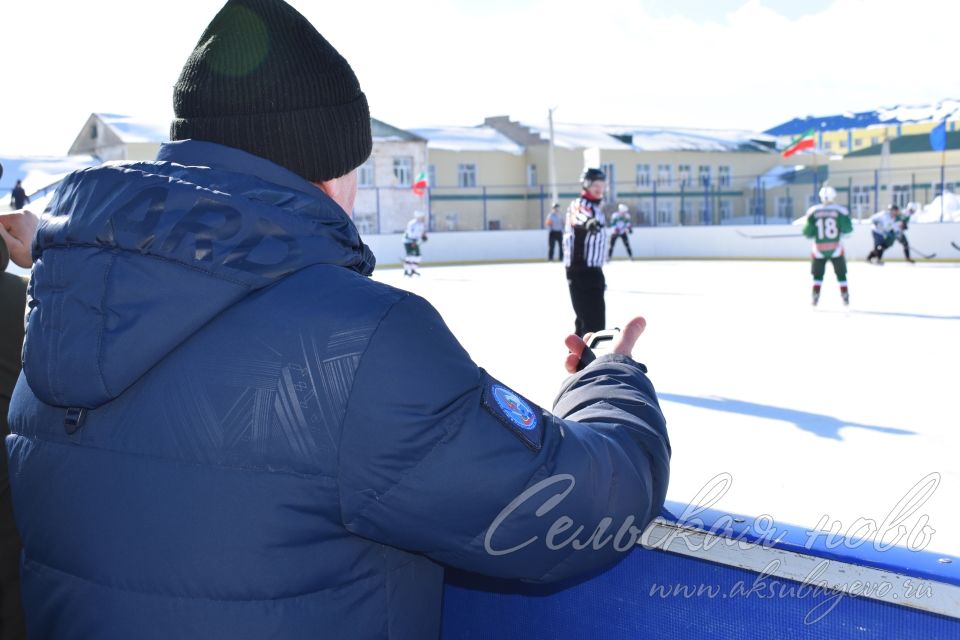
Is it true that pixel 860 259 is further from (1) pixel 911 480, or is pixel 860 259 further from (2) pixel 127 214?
(2) pixel 127 214

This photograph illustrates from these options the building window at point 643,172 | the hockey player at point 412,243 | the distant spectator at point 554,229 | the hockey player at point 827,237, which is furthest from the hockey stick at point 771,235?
the building window at point 643,172

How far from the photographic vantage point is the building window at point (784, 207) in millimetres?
29177

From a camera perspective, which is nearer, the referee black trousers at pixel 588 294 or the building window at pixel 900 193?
the referee black trousers at pixel 588 294

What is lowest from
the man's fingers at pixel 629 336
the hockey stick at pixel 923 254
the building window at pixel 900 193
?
the hockey stick at pixel 923 254

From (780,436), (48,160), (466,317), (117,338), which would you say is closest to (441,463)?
(117,338)

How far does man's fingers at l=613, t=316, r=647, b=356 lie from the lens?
3.71 ft

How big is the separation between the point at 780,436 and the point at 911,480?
0.79 metres

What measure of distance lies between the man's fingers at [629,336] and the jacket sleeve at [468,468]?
205mm

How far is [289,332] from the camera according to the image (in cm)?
80

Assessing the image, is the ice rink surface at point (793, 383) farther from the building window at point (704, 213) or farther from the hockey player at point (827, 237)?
the building window at point (704, 213)

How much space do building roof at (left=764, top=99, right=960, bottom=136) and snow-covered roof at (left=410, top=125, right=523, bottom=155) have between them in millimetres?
24382

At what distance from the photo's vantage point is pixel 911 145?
131 feet

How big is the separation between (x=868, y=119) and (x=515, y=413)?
212ft

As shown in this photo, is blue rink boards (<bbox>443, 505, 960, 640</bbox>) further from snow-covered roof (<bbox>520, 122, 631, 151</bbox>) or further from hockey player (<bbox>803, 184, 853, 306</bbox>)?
snow-covered roof (<bbox>520, 122, 631, 151</bbox>)
